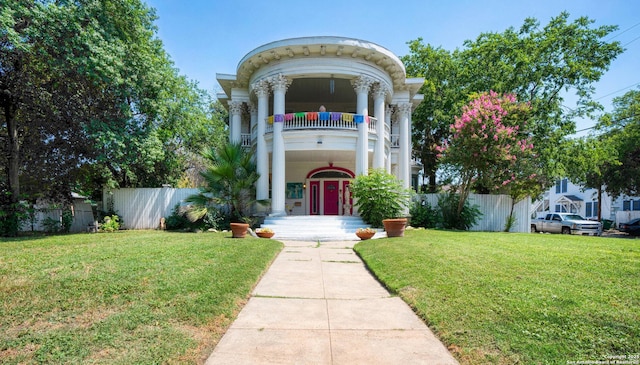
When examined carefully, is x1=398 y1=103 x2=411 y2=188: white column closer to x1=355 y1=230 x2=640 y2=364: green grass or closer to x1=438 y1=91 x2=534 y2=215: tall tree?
x1=438 y1=91 x2=534 y2=215: tall tree

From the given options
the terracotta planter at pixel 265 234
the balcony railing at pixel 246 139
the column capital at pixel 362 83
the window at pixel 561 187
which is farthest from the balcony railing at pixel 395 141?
the window at pixel 561 187

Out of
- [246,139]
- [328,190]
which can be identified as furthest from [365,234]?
[246,139]

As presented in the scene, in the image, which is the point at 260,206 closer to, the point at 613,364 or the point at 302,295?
the point at 302,295

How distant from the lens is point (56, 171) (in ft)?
46.6

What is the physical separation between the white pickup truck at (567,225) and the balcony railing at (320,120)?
15.1 m

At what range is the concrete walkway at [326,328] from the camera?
321 centimetres

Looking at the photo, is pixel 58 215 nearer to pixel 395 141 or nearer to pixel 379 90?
pixel 379 90

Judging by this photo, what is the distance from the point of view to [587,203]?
35.8 metres

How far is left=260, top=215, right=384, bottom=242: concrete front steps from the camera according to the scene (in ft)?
41.5

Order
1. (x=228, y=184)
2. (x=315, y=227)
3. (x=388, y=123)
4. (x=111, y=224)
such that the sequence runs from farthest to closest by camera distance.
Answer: (x=388, y=123), (x=111, y=224), (x=228, y=184), (x=315, y=227)

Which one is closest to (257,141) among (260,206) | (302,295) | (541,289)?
(260,206)

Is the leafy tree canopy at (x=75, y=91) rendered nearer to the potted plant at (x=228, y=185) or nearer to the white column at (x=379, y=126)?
the potted plant at (x=228, y=185)

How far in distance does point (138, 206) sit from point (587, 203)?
4361 cm

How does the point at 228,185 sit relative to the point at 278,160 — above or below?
below
